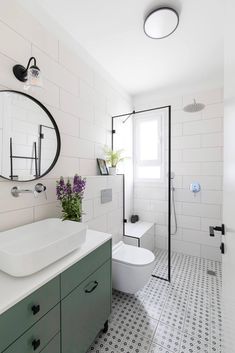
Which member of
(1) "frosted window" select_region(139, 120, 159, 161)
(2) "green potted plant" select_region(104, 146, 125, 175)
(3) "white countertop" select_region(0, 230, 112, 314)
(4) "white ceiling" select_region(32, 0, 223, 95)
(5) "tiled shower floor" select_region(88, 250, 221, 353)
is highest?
(4) "white ceiling" select_region(32, 0, 223, 95)

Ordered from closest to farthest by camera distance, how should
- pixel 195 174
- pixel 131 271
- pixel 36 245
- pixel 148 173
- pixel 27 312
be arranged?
pixel 27 312, pixel 36 245, pixel 131 271, pixel 195 174, pixel 148 173

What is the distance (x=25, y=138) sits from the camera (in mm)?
1233

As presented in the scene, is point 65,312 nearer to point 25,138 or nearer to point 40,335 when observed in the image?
point 40,335

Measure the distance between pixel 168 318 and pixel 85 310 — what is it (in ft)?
2.86

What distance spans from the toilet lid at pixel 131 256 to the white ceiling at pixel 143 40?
214 cm

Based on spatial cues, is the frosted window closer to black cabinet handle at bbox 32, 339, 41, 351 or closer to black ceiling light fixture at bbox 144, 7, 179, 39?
black ceiling light fixture at bbox 144, 7, 179, 39

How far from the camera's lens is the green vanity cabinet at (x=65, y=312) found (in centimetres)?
68

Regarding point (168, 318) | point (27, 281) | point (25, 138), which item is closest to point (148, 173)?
point (168, 318)

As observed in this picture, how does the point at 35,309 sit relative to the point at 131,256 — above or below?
above

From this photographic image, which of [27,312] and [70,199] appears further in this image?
[70,199]

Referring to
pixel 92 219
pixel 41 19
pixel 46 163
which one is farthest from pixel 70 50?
pixel 92 219

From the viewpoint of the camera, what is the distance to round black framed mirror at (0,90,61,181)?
1.11 metres

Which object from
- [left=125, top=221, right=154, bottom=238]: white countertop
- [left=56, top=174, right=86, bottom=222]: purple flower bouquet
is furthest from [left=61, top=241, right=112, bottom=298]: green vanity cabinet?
[left=125, top=221, right=154, bottom=238]: white countertop

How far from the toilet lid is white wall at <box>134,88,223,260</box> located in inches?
37.6
